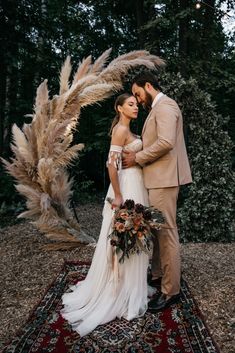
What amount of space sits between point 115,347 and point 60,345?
16.1 inches

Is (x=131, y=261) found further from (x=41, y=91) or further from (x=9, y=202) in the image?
(x=9, y=202)

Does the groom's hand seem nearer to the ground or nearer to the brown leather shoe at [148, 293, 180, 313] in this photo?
the brown leather shoe at [148, 293, 180, 313]

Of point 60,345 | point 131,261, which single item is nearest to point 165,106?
point 131,261

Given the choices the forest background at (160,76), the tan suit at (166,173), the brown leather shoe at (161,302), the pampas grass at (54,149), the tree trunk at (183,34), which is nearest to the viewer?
the tan suit at (166,173)

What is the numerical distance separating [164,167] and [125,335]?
138 cm

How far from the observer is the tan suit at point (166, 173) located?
9.73 ft

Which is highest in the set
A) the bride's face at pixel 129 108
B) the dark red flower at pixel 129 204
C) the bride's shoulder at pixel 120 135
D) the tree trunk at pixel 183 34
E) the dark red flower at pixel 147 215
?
the tree trunk at pixel 183 34

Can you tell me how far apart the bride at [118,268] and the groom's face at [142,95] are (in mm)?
140

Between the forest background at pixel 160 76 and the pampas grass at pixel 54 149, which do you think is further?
the forest background at pixel 160 76

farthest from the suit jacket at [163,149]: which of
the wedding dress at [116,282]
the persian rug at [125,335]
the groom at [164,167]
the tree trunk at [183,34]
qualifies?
the tree trunk at [183,34]

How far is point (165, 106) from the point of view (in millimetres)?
2971

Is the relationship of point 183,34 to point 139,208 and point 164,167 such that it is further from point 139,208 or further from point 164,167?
point 139,208

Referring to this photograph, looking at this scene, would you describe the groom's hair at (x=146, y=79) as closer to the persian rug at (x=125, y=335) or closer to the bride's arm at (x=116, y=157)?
the bride's arm at (x=116, y=157)

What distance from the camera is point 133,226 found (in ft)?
9.42
